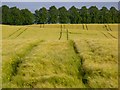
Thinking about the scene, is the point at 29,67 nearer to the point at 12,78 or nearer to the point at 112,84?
the point at 12,78

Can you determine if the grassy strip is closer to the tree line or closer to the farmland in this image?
the farmland

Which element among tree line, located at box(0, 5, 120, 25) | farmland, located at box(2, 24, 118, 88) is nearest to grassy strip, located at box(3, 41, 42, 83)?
farmland, located at box(2, 24, 118, 88)

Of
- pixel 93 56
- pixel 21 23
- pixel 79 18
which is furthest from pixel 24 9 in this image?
pixel 93 56

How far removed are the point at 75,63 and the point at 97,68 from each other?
226cm

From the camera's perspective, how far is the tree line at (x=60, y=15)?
5315 inches

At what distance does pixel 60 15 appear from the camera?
479ft

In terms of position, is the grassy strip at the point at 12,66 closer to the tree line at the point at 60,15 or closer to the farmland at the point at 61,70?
the farmland at the point at 61,70

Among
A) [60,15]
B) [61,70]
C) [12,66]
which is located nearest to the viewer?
[61,70]

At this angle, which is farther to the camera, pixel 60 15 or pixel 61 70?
pixel 60 15

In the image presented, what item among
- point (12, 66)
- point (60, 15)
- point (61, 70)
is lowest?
point (61, 70)

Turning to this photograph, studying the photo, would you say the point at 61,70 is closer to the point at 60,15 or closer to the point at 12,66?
the point at 12,66

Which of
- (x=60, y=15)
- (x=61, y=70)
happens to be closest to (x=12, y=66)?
(x=61, y=70)

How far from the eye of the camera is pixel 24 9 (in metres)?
140

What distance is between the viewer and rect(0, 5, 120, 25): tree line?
443 feet
